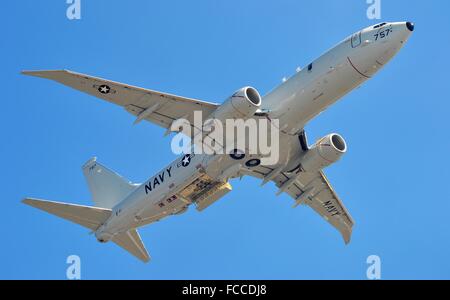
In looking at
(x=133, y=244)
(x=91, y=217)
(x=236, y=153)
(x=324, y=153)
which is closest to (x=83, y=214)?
(x=91, y=217)

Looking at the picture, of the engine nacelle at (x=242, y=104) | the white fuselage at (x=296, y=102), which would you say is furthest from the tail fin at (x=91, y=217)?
the engine nacelle at (x=242, y=104)

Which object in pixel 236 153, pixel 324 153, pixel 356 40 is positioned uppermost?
pixel 356 40

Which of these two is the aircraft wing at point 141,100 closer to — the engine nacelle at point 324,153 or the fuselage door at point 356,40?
the engine nacelle at point 324,153

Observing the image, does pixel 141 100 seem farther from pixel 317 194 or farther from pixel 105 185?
pixel 317 194

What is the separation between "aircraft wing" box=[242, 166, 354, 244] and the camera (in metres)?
53.5

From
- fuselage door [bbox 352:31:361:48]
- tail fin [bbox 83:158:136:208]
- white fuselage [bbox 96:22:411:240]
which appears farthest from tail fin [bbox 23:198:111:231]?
fuselage door [bbox 352:31:361:48]

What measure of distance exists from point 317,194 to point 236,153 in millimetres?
10640

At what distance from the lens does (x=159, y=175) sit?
163 ft

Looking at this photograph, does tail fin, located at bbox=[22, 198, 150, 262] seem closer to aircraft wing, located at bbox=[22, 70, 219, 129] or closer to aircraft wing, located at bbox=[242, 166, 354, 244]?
aircraft wing, located at bbox=[22, 70, 219, 129]

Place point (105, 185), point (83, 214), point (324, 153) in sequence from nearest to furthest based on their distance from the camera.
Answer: point (324, 153) < point (83, 214) < point (105, 185)

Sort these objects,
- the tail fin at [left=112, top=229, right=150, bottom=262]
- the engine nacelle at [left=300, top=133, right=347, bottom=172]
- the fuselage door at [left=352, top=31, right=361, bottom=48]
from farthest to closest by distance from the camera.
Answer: the tail fin at [left=112, top=229, right=150, bottom=262] → the engine nacelle at [left=300, top=133, right=347, bottom=172] → the fuselage door at [left=352, top=31, right=361, bottom=48]

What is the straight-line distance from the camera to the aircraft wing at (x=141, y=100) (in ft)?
148

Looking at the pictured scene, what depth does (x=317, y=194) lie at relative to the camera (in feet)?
183

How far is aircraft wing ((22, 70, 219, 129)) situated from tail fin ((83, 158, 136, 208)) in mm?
8733
